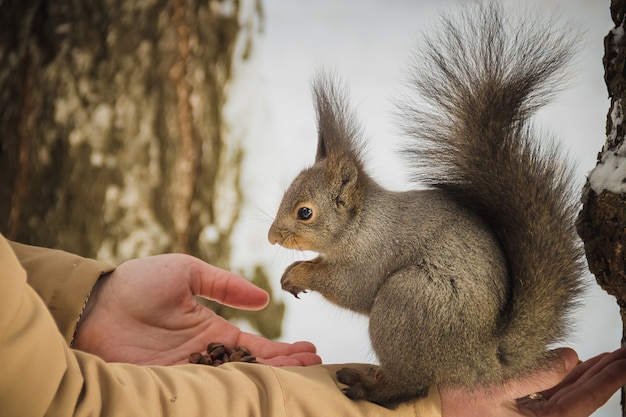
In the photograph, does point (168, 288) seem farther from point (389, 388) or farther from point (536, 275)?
point (536, 275)

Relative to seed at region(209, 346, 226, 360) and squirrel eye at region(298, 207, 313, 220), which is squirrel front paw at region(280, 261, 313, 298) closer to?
squirrel eye at region(298, 207, 313, 220)

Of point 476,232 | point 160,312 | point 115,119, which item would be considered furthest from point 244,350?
point 115,119

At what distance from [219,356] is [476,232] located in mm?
641

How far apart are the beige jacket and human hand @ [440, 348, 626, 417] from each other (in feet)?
0.23

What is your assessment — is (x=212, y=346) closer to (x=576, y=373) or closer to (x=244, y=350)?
(x=244, y=350)

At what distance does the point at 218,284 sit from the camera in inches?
58.1

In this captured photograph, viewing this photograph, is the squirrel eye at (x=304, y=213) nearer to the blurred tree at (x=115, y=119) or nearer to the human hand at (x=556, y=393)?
the human hand at (x=556, y=393)

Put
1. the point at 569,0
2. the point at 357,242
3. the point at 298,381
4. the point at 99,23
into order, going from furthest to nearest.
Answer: the point at 99,23 → the point at 569,0 → the point at 357,242 → the point at 298,381

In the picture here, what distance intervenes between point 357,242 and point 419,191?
0.17 meters

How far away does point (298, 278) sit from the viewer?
134 centimetres

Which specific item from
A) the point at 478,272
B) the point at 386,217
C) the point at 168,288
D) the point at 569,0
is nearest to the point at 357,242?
the point at 386,217

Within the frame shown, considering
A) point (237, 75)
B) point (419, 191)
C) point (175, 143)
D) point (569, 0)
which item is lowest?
point (175, 143)

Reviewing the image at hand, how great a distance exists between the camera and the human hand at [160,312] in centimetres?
145

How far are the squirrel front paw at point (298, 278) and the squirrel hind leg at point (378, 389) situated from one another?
0.77 feet
